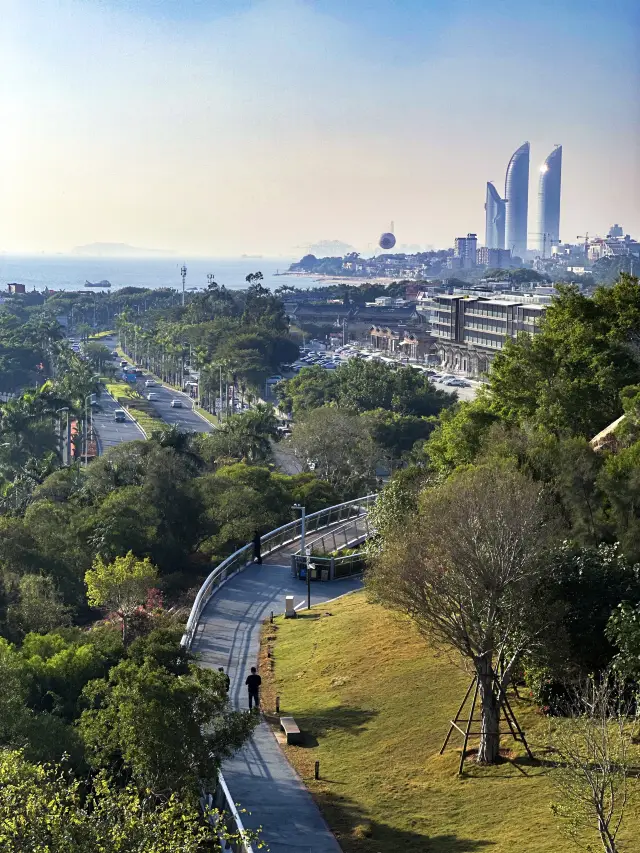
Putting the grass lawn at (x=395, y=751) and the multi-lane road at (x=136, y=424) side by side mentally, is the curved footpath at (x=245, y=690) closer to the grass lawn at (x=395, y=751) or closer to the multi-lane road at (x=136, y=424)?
the grass lawn at (x=395, y=751)

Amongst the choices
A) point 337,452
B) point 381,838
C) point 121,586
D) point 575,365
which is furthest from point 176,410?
point 381,838

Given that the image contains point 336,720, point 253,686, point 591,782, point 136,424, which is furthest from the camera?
point 136,424

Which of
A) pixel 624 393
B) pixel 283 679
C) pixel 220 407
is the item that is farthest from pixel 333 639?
pixel 220 407

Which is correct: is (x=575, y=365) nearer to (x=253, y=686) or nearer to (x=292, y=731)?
(x=253, y=686)

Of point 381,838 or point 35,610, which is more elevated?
point 381,838

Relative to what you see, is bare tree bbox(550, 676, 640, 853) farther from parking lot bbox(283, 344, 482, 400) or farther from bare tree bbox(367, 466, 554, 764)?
parking lot bbox(283, 344, 482, 400)

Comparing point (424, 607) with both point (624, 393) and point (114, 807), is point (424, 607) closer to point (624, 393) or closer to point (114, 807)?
point (114, 807)
